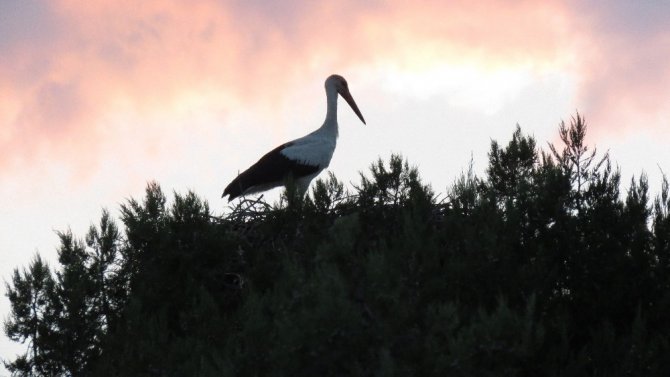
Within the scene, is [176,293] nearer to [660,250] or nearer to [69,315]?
[69,315]

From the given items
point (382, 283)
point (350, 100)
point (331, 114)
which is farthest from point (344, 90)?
point (382, 283)

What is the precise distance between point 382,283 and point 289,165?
686cm

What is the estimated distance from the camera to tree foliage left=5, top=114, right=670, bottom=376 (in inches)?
288

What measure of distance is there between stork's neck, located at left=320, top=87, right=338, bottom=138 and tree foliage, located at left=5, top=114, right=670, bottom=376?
312cm

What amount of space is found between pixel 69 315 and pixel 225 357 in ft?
10.7

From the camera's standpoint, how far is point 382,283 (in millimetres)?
7203

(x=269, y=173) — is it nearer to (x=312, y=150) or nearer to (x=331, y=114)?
(x=312, y=150)

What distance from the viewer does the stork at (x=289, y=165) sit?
1396cm

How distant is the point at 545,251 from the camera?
10289mm

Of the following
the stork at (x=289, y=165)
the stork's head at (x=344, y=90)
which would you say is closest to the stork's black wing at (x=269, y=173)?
the stork at (x=289, y=165)

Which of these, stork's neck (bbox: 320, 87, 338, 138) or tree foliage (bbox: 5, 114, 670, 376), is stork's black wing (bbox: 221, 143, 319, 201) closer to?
stork's neck (bbox: 320, 87, 338, 138)

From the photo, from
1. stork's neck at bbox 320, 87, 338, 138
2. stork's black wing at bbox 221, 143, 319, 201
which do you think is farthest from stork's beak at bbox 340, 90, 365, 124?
stork's black wing at bbox 221, 143, 319, 201

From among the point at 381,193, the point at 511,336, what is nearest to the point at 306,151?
the point at 381,193

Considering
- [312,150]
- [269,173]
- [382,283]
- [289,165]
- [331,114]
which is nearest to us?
[382,283]
